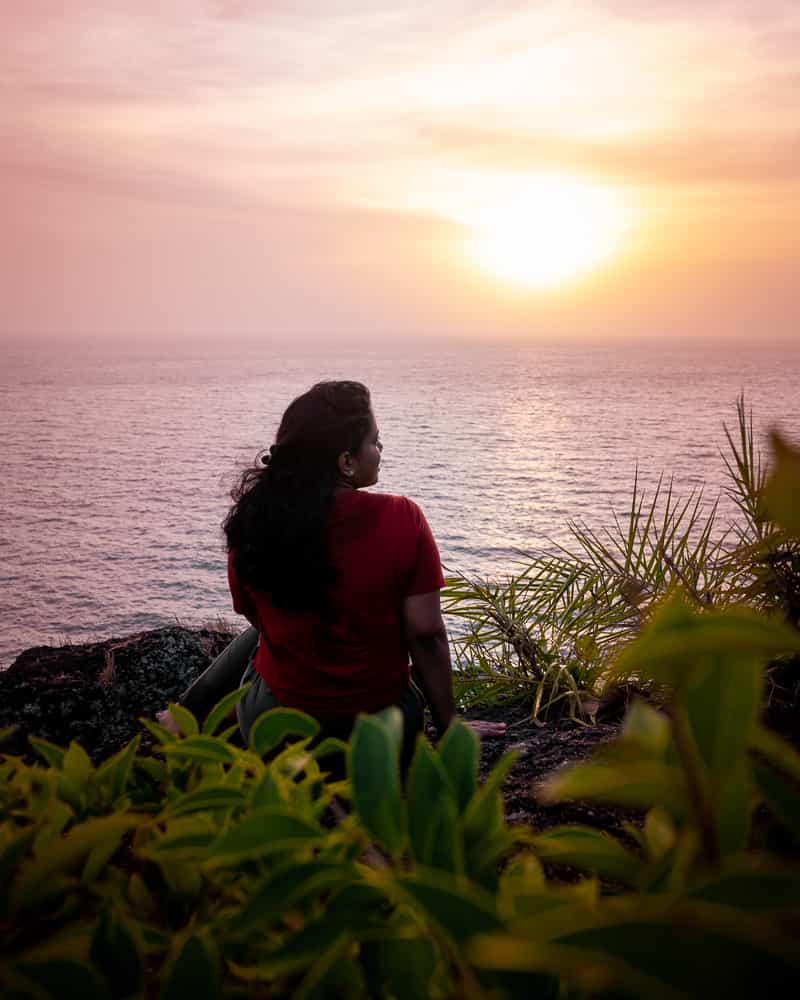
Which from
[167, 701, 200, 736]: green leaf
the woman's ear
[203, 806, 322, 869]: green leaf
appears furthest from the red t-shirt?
[203, 806, 322, 869]: green leaf

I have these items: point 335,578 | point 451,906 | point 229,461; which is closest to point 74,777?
point 451,906

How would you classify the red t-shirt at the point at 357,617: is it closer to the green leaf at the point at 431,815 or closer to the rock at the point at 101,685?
the green leaf at the point at 431,815

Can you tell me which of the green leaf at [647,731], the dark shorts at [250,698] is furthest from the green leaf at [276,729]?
the dark shorts at [250,698]

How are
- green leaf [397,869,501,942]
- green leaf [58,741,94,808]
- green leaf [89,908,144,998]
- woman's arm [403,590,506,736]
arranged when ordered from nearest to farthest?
green leaf [397,869,501,942] → green leaf [89,908,144,998] → green leaf [58,741,94,808] → woman's arm [403,590,506,736]

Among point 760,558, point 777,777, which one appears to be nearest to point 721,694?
point 777,777

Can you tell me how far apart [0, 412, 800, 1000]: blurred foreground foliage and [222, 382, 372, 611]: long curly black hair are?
1510mm

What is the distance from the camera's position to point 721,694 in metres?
0.51

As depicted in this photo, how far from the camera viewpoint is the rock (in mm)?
4199

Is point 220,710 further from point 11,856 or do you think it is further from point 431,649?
point 431,649

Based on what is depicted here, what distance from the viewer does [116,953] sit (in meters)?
0.58

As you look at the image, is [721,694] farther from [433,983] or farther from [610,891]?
[610,891]

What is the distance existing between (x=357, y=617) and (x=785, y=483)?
208 cm

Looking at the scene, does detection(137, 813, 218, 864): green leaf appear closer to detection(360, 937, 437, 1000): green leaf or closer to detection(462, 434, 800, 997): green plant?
detection(360, 937, 437, 1000): green leaf

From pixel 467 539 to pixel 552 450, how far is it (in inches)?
899
